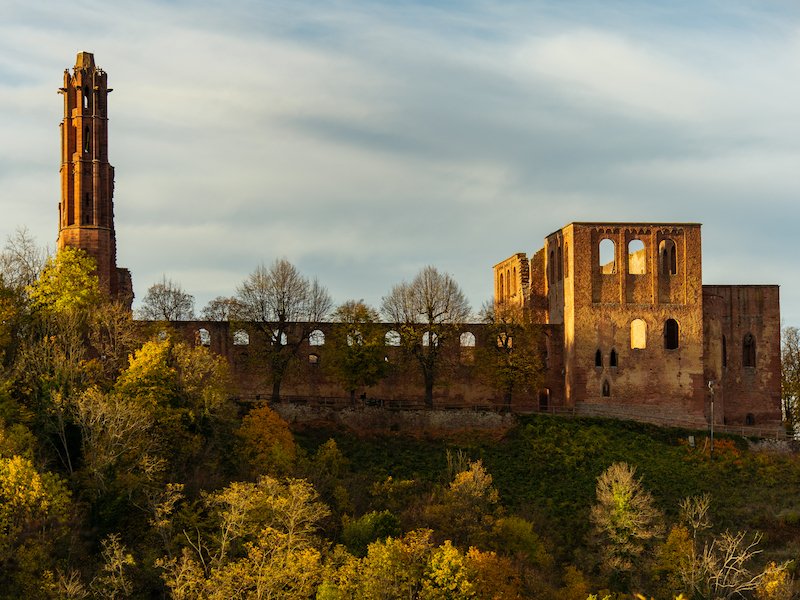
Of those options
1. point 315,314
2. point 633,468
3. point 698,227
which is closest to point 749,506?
point 633,468

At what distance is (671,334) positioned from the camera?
207 feet

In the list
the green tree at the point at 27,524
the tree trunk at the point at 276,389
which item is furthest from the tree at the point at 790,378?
the green tree at the point at 27,524

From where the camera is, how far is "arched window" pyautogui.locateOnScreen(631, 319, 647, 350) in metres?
62.6

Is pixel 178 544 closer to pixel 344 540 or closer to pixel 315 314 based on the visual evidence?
pixel 344 540

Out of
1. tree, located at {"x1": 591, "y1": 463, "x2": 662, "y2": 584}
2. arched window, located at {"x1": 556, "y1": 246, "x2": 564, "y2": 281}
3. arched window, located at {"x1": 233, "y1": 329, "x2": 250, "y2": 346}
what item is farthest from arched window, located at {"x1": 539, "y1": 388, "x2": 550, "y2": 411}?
tree, located at {"x1": 591, "y1": 463, "x2": 662, "y2": 584}

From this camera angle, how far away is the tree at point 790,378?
68938 millimetres

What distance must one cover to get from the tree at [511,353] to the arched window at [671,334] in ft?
18.3

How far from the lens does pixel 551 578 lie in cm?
4538

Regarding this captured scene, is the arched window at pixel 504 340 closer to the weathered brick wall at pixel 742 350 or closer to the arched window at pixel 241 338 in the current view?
the weathered brick wall at pixel 742 350

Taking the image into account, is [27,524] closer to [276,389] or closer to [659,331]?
[276,389]

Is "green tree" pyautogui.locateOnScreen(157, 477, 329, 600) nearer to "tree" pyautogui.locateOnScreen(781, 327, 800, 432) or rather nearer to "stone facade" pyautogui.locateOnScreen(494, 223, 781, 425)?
"stone facade" pyautogui.locateOnScreen(494, 223, 781, 425)

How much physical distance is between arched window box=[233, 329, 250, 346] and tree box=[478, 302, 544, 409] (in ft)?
32.9

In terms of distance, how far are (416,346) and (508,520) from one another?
1458 centimetres

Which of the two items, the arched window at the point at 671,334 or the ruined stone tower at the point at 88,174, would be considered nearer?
the ruined stone tower at the point at 88,174
